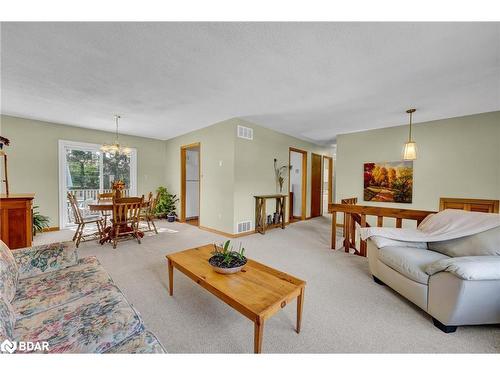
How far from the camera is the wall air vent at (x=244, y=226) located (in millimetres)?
4262

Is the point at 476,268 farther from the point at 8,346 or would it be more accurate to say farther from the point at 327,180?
the point at 327,180

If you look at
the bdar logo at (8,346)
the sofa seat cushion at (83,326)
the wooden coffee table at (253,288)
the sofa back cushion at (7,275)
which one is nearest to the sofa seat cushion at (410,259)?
the wooden coffee table at (253,288)

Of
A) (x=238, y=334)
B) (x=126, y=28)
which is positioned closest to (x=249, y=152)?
(x=126, y=28)

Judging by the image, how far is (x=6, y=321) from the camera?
914 millimetres

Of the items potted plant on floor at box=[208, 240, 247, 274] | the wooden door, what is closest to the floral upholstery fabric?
potted plant on floor at box=[208, 240, 247, 274]

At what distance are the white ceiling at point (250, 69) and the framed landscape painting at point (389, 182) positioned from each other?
3.51 feet

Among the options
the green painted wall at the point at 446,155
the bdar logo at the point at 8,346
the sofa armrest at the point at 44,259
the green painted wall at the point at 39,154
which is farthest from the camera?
the green painted wall at the point at 39,154

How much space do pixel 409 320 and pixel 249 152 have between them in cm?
355

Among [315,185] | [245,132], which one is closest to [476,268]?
[245,132]

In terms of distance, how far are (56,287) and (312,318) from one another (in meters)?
1.86

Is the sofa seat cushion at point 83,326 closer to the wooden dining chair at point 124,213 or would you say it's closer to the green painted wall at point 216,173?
the wooden dining chair at point 124,213

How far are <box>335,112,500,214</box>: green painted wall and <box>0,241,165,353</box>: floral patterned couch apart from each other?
16.8 feet
